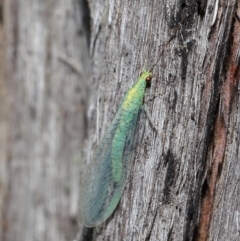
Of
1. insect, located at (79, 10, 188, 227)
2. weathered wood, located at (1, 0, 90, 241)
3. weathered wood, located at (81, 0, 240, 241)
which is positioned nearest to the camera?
weathered wood, located at (81, 0, 240, 241)

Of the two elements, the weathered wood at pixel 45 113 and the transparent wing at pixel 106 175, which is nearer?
the transparent wing at pixel 106 175

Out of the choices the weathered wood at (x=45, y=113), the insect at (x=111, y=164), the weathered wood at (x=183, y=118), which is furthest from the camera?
the weathered wood at (x=45, y=113)

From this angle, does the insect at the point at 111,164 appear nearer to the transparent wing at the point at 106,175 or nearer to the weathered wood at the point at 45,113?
the transparent wing at the point at 106,175

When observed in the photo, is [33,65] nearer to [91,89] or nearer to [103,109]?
[91,89]

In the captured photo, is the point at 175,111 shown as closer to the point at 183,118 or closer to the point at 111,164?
the point at 183,118

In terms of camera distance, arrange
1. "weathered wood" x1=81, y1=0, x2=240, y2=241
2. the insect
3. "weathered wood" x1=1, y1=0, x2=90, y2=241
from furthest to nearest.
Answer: "weathered wood" x1=1, y1=0, x2=90, y2=241
the insect
"weathered wood" x1=81, y1=0, x2=240, y2=241

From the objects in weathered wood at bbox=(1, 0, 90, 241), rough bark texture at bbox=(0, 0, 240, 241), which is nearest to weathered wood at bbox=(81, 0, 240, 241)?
rough bark texture at bbox=(0, 0, 240, 241)

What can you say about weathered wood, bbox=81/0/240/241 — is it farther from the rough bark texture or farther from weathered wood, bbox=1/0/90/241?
weathered wood, bbox=1/0/90/241

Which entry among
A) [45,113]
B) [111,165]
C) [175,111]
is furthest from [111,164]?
[45,113]

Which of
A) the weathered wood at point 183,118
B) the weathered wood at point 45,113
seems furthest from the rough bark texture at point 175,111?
the weathered wood at point 45,113
